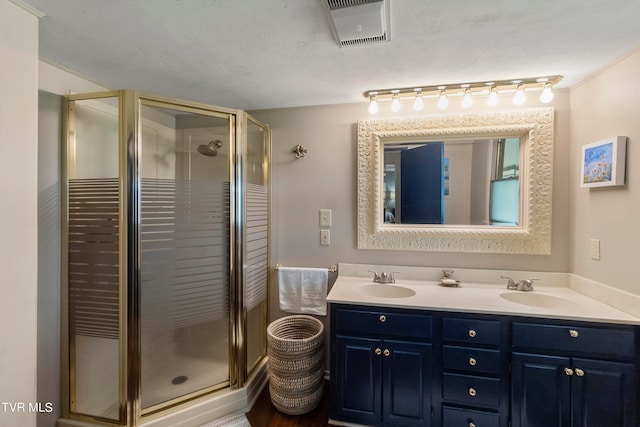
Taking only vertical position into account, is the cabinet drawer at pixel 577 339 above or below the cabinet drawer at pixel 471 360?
above

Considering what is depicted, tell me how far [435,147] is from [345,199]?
795mm

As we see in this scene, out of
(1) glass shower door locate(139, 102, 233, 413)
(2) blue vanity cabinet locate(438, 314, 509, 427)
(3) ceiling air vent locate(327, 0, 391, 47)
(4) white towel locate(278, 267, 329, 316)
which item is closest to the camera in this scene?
(3) ceiling air vent locate(327, 0, 391, 47)

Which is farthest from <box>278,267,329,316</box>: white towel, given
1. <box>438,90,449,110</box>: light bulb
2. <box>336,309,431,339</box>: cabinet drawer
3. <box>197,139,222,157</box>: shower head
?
<box>438,90,449,110</box>: light bulb

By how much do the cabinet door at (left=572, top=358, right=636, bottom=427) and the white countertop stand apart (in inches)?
10.0

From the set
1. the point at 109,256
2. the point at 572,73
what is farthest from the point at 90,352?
the point at 572,73

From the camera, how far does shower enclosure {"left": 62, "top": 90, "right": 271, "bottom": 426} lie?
1488 mm

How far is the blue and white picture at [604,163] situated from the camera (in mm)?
1407

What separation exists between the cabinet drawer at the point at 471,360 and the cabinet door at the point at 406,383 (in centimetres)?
10

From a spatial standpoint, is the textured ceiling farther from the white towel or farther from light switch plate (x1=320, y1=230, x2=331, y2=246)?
the white towel

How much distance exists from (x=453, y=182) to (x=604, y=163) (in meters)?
0.79

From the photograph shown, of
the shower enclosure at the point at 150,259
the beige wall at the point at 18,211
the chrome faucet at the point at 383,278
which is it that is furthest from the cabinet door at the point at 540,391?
the beige wall at the point at 18,211

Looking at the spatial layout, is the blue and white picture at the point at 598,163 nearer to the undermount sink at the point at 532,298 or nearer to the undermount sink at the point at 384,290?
the undermount sink at the point at 532,298

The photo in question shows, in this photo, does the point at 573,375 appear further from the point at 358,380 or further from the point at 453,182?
the point at 453,182

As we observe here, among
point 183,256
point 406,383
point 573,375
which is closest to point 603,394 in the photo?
point 573,375
